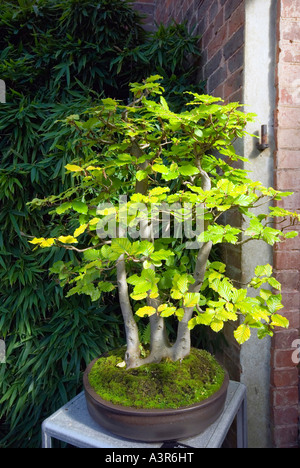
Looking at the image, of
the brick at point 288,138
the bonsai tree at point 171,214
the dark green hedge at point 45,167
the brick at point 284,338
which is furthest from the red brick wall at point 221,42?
the brick at point 284,338

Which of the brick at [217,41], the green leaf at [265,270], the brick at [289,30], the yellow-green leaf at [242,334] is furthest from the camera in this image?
the brick at [217,41]

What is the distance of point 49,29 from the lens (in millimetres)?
1546

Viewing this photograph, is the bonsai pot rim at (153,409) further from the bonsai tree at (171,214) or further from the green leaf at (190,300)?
the green leaf at (190,300)

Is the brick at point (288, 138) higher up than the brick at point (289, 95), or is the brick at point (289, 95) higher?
the brick at point (289, 95)

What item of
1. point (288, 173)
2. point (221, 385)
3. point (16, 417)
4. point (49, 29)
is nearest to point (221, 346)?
point (221, 385)

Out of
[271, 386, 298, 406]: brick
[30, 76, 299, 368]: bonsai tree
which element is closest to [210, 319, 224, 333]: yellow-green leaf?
[30, 76, 299, 368]: bonsai tree

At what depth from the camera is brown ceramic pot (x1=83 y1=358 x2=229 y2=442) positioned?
2.67 feet

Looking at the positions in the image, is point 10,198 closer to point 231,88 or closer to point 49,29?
point 49,29

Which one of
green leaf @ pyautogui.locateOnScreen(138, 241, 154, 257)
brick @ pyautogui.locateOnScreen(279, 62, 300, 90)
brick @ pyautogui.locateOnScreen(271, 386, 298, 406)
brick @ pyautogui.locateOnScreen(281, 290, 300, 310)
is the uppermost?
brick @ pyautogui.locateOnScreen(279, 62, 300, 90)

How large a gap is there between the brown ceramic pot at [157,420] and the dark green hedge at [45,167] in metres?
0.50

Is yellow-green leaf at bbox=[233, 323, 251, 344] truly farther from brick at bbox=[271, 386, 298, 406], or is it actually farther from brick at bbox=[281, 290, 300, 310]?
brick at bbox=[271, 386, 298, 406]

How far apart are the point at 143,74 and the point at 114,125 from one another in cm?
81

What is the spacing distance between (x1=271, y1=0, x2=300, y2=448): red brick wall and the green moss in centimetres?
33

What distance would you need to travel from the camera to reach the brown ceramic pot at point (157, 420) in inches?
32.0
